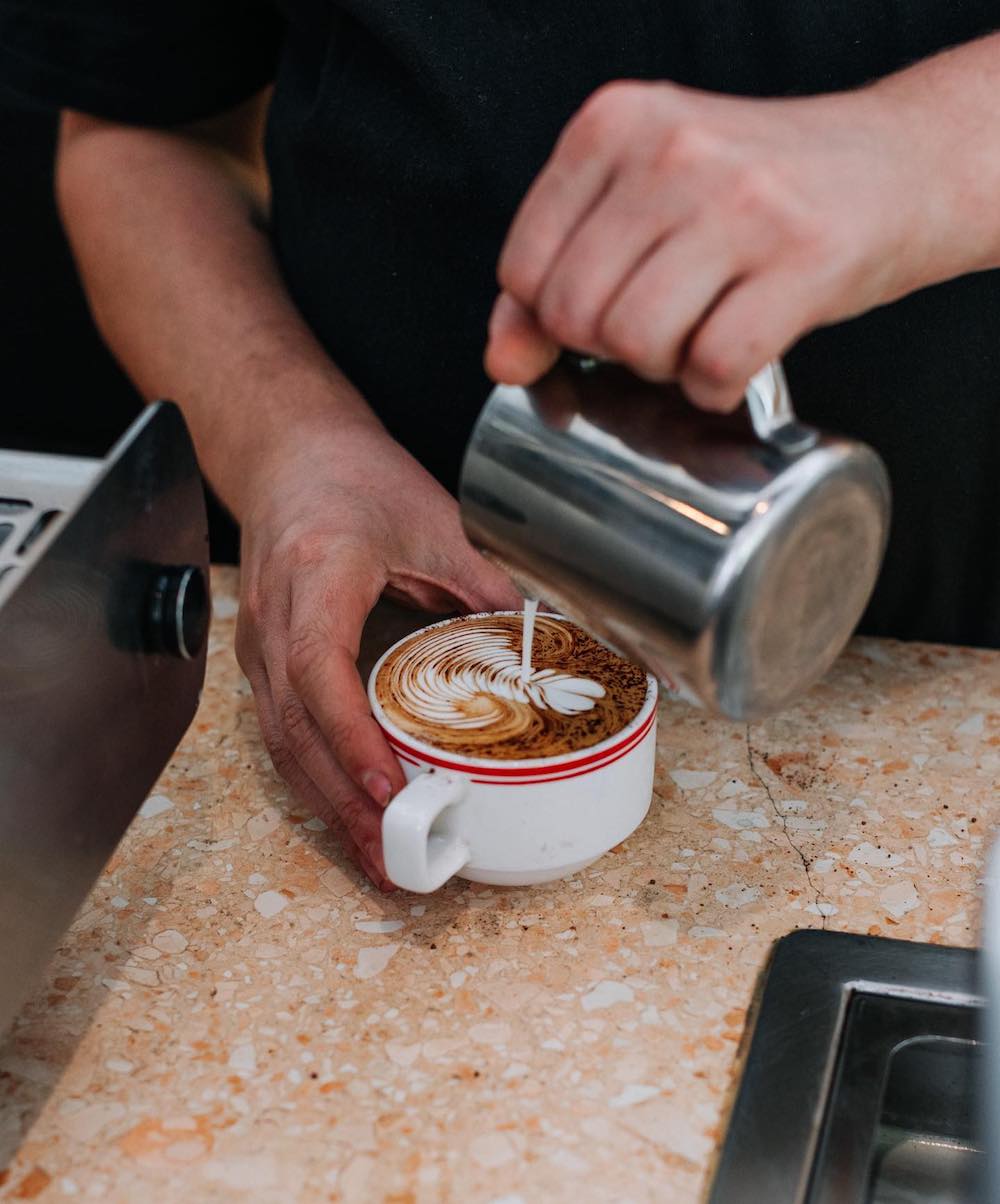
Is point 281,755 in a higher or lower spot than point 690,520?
lower

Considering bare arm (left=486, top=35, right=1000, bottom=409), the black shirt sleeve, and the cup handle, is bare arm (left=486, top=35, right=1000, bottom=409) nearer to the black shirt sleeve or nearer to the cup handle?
the cup handle

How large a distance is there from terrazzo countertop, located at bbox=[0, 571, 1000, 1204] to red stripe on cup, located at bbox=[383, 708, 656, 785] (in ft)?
0.36

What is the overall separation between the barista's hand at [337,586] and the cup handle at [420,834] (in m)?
0.04

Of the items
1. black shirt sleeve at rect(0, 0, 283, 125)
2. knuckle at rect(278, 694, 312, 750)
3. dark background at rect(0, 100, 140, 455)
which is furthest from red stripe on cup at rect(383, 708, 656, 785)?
dark background at rect(0, 100, 140, 455)

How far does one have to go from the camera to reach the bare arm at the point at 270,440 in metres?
0.86

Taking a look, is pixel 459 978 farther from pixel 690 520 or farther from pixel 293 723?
pixel 690 520

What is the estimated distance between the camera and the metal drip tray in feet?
2.22

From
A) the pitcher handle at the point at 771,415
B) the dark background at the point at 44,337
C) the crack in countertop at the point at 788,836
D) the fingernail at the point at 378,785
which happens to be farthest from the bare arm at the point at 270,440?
the dark background at the point at 44,337

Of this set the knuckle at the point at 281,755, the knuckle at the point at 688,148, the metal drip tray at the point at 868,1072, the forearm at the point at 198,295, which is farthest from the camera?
the forearm at the point at 198,295

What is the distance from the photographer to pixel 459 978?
2.57ft

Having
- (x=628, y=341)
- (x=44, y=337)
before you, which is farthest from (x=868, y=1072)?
(x=44, y=337)

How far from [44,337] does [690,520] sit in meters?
1.55

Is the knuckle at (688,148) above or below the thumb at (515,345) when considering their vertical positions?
above

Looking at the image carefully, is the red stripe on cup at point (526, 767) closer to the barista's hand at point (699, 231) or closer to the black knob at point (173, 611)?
the black knob at point (173, 611)
